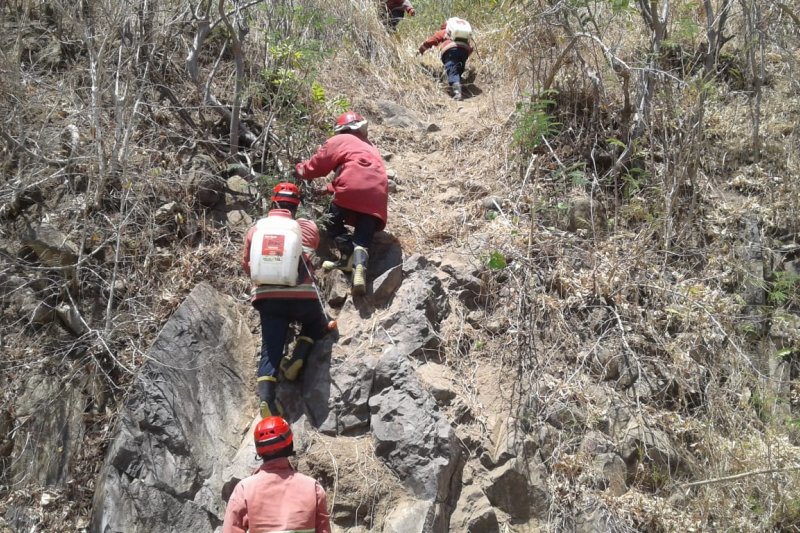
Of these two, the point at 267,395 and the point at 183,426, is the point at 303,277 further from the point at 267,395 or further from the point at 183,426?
the point at 183,426

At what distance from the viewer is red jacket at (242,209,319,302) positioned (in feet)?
15.4

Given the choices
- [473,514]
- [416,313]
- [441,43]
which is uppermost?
[441,43]

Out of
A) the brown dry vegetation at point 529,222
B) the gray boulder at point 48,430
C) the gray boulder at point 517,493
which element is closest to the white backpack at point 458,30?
the brown dry vegetation at point 529,222

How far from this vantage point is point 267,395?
15.1ft

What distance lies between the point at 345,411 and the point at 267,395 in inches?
20.9

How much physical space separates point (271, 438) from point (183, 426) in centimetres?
111

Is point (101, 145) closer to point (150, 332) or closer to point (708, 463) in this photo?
point (150, 332)

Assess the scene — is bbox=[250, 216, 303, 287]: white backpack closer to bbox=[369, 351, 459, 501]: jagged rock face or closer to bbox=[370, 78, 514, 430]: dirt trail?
bbox=[369, 351, 459, 501]: jagged rock face

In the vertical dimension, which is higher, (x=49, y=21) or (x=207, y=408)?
(x=49, y=21)

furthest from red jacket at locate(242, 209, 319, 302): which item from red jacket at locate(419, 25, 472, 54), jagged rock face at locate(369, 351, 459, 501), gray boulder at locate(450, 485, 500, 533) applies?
red jacket at locate(419, 25, 472, 54)

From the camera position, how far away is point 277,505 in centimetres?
374

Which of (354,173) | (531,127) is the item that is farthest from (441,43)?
(354,173)

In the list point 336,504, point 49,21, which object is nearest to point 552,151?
point 336,504

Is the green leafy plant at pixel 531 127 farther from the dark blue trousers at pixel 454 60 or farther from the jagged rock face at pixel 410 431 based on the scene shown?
the jagged rock face at pixel 410 431
